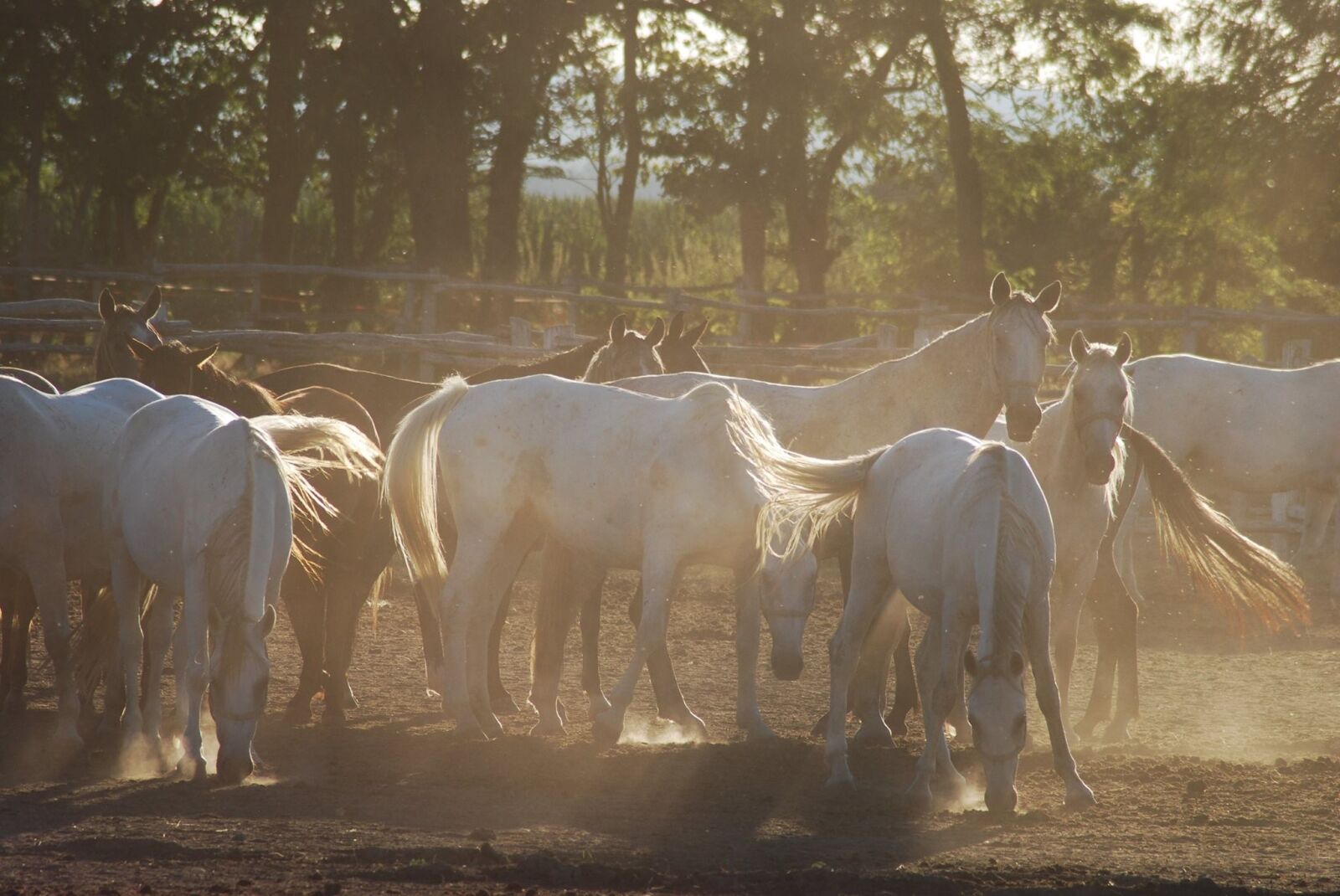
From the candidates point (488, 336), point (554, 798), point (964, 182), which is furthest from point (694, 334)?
point (964, 182)

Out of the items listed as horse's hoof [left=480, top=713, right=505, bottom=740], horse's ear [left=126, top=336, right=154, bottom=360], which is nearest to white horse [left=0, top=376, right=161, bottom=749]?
horse's ear [left=126, top=336, right=154, bottom=360]

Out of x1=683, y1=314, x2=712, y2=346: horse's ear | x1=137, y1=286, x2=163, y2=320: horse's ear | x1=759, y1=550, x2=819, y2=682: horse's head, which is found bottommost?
x1=759, y1=550, x2=819, y2=682: horse's head

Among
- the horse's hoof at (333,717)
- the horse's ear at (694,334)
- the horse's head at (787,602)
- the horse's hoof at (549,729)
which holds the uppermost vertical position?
the horse's ear at (694,334)

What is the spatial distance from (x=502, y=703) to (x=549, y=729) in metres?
0.72

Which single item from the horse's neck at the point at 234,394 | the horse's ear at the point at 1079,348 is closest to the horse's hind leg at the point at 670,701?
the horse's ear at the point at 1079,348

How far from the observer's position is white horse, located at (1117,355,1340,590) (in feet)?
35.1

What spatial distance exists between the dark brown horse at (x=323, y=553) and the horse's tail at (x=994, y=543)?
10.4 feet

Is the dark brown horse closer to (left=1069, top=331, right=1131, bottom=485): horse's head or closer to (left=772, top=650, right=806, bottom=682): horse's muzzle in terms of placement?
(left=772, top=650, right=806, bottom=682): horse's muzzle

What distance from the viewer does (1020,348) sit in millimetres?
6949

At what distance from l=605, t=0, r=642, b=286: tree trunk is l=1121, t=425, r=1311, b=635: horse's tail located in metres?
19.6

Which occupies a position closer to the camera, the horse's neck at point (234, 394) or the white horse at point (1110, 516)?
the white horse at point (1110, 516)

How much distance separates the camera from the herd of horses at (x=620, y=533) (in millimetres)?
5367

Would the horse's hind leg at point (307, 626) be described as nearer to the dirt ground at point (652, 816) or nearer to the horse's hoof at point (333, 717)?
the horse's hoof at point (333, 717)

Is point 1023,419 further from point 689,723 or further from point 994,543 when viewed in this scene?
point 689,723
